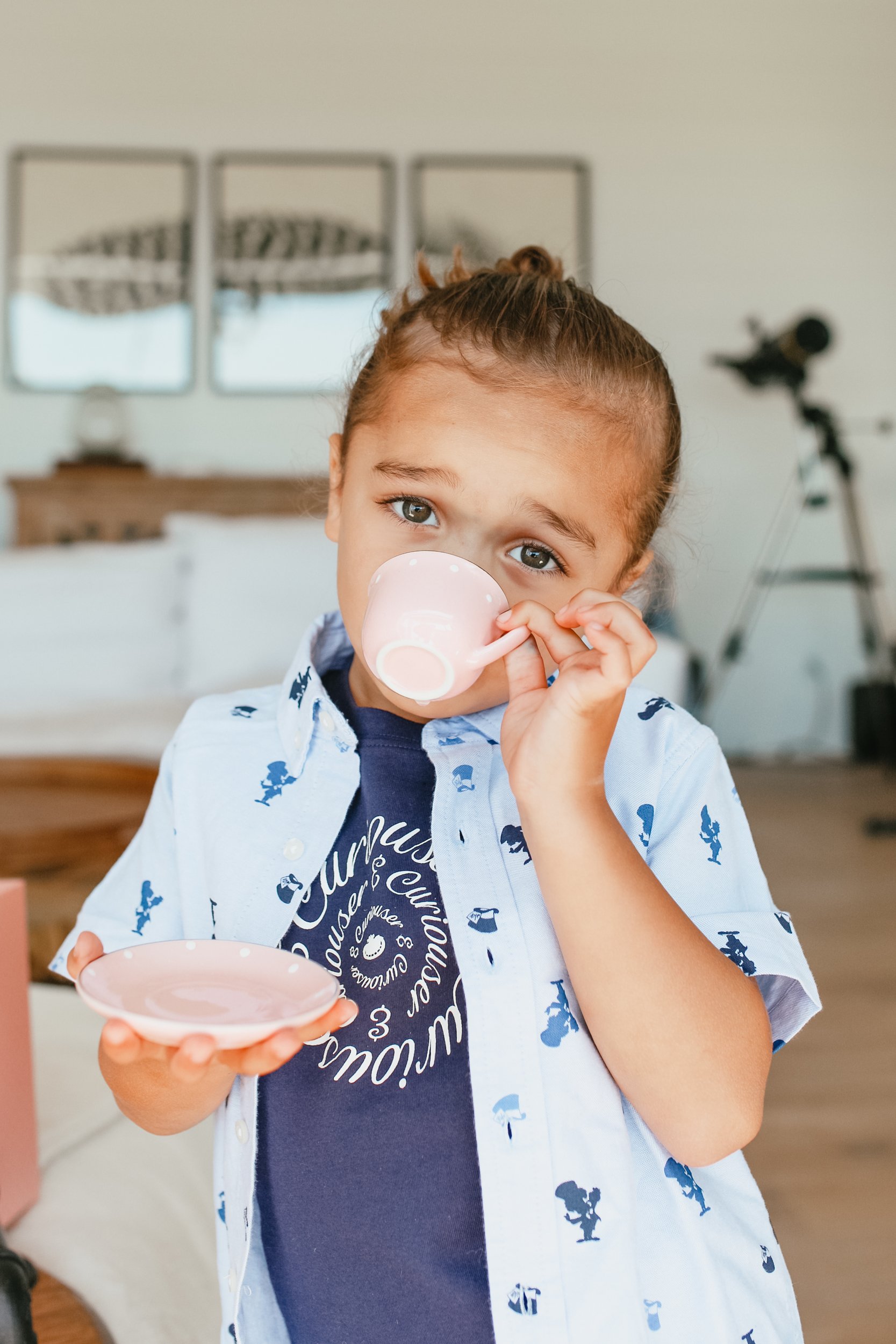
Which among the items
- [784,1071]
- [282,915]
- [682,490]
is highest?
[682,490]

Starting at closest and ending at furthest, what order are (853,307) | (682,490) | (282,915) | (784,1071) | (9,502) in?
(282,915)
(682,490)
(784,1071)
(9,502)
(853,307)

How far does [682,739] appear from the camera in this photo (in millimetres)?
747

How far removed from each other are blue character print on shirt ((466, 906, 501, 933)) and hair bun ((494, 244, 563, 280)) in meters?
0.49

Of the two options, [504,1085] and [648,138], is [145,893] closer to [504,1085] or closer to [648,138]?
[504,1085]

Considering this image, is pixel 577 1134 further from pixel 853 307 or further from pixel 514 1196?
pixel 853 307

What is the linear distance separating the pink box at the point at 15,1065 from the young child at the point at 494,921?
40mm

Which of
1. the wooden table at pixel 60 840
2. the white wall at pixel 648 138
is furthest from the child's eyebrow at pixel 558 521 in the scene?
the white wall at pixel 648 138

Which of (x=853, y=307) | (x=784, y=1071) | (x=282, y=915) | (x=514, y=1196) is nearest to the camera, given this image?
(x=514, y=1196)

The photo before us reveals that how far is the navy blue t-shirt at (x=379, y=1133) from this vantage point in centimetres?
63

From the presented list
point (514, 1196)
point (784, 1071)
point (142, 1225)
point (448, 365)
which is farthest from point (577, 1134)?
point (784, 1071)

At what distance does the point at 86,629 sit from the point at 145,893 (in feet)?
6.96

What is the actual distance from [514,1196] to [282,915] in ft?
0.75

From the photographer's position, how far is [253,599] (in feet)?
8.92

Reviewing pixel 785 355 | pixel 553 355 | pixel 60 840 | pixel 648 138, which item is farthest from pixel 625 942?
pixel 648 138
